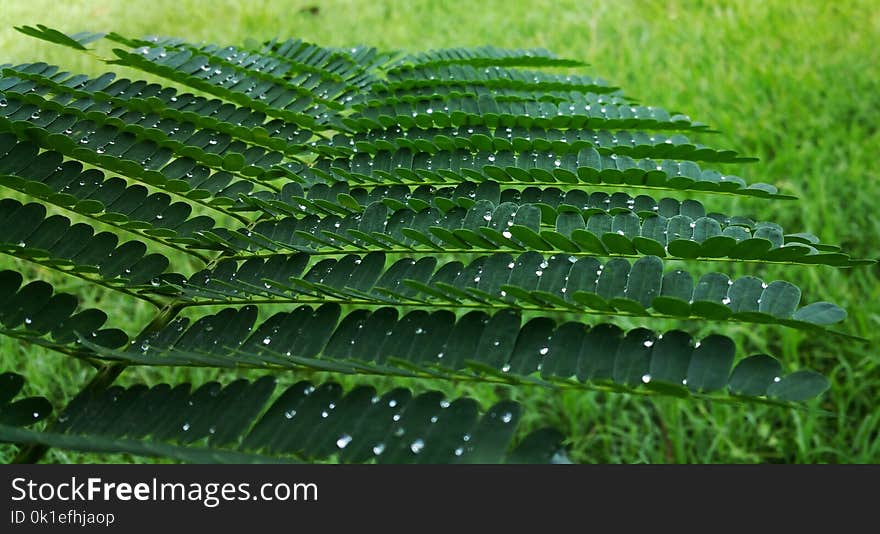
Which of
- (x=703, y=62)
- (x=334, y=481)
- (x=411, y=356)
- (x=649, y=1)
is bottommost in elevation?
(x=334, y=481)

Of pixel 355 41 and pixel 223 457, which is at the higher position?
pixel 355 41

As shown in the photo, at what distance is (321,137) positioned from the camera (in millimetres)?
1023

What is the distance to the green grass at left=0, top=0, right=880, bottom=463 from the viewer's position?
6.06ft

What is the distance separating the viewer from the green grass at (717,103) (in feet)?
6.06

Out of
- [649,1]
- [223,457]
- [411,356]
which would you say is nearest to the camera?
[223,457]

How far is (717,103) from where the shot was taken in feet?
9.65

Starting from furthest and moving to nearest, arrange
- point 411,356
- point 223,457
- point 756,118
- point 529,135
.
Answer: point 756,118
point 529,135
point 411,356
point 223,457

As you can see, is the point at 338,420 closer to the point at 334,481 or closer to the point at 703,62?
the point at 334,481

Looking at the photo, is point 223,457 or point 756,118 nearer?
point 223,457

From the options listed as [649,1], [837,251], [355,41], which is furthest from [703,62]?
[837,251]

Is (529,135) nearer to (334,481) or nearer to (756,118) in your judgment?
(334,481)

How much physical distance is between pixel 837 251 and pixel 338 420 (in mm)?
482

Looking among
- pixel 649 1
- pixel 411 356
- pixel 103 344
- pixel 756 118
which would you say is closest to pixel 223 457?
pixel 411 356

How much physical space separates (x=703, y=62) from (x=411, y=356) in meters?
3.04
